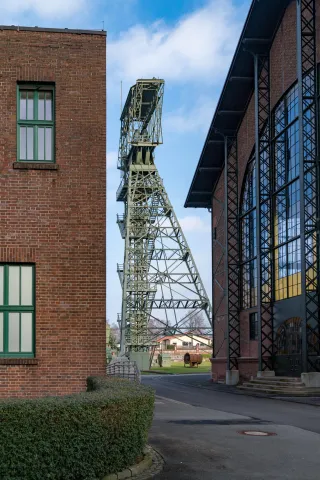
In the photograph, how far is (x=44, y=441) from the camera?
8.80 meters

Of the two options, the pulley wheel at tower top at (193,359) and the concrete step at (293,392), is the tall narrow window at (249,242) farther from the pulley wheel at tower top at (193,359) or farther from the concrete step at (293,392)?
the pulley wheel at tower top at (193,359)

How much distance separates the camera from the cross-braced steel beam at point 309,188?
31.5m

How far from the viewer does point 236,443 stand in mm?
13945

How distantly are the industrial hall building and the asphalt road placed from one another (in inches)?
430

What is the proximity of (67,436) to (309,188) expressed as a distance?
25015mm

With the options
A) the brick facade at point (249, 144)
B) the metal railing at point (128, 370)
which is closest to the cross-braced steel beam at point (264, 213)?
the brick facade at point (249, 144)

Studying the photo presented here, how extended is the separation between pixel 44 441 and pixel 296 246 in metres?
26.6

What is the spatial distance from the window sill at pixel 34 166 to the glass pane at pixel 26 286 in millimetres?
2035

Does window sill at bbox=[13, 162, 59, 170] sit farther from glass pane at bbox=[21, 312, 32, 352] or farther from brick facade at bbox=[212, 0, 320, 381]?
brick facade at bbox=[212, 0, 320, 381]

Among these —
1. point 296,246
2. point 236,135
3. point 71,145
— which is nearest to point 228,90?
point 236,135

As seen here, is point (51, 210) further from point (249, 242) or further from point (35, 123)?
point (249, 242)

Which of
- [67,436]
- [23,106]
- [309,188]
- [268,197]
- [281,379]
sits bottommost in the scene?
[281,379]

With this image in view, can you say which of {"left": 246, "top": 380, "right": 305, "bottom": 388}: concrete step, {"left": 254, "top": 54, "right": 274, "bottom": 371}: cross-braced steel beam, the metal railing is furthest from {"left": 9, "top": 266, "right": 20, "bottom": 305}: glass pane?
{"left": 254, "top": 54, "right": 274, "bottom": 371}: cross-braced steel beam

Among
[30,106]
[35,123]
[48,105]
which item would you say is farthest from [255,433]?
[30,106]
